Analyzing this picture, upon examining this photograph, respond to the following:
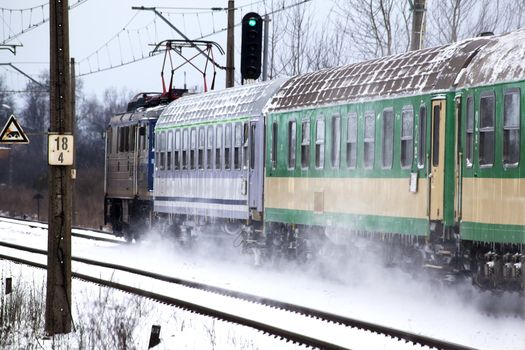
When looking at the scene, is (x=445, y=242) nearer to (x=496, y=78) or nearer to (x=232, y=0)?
(x=496, y=78)

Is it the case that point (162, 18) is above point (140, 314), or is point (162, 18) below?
above

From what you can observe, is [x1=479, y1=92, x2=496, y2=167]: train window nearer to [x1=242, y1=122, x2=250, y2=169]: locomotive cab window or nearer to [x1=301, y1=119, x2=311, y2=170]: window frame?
[x1=301, y1=119, x2=311, y2=170]: window frame

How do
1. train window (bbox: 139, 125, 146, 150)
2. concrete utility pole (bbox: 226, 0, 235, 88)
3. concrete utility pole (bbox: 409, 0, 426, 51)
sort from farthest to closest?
concrete utility pole (bbox: 226, 0, 235, 88), train window (bbox: 139, 125, 146, 150), concrete utility pole (bbox: 409, 0, 426, 51)

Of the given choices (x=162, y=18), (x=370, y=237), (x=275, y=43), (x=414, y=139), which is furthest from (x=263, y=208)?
(x=275, y=43)

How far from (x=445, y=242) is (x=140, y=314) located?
14.3ft

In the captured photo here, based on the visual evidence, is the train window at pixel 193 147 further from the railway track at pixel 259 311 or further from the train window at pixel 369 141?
the train window at pixel 369 141

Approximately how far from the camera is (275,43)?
47.0 m

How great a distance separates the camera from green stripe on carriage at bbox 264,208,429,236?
674 inches

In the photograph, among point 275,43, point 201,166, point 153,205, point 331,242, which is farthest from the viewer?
point 275,43

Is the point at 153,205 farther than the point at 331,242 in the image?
Yes

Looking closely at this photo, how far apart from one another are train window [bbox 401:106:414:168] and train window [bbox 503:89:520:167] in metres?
2.62

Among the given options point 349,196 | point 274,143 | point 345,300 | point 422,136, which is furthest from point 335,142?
point 345,300

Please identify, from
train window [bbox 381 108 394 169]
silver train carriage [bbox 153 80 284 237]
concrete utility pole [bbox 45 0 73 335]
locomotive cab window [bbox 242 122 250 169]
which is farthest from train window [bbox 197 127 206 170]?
concrete utility pole [bbox 45 0 73 335]

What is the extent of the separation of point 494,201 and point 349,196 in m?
4.71
